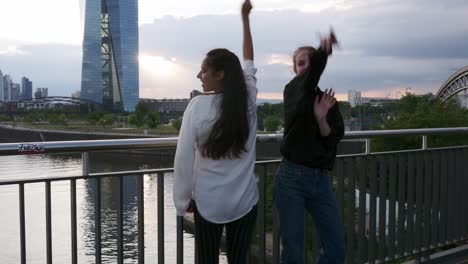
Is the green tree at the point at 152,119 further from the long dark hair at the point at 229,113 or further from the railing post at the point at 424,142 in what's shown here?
the long dark hair at the point at 229,113

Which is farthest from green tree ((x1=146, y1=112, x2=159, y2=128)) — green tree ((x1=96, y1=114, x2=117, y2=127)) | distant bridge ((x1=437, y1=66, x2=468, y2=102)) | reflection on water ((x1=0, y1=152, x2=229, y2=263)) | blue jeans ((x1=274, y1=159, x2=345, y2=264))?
blue jeans ((x1=274, y1=159, x2=345, y2=264))

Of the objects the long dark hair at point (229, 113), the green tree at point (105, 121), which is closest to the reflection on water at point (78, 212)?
the long dark hair at point (229, 113)

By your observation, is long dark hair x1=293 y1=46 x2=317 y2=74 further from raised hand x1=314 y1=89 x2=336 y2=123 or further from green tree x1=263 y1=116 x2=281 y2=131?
green tree x1=263 y1=116 x2=281 y2=131

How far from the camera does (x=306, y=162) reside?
9.39ft

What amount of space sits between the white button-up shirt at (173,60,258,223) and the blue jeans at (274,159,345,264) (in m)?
0.39

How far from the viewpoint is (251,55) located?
2.74 meters

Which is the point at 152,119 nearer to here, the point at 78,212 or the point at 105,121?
the point at 105,121

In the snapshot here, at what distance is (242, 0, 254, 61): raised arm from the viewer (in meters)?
2.73

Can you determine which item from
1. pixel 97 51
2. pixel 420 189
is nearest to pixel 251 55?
pixel 420 189

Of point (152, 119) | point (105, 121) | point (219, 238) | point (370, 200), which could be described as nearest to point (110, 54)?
point (152, 119)

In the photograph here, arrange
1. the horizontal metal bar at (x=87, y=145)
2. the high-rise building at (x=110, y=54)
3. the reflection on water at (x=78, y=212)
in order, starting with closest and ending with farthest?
the horizontal metal bar at (x=87, y=145) → the reflection on water at (x=78, y=212) → the high-rise building at (x=110, y=54)

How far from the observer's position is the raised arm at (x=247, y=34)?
2.73m

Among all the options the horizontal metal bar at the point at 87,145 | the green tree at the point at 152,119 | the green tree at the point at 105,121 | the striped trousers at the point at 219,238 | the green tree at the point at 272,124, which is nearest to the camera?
the horizontal metal bar at the point at 87,145

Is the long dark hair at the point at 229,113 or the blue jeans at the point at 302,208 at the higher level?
the long dark hair at the point at 229,113
